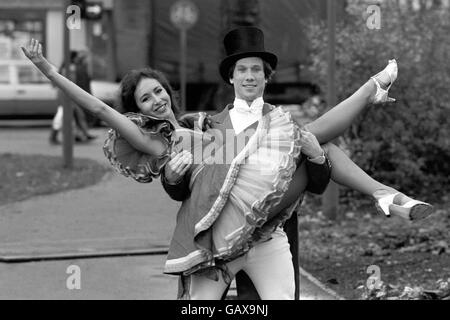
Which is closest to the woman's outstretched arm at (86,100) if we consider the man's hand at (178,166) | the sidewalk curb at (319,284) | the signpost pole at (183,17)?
the man's hand at (178,166)

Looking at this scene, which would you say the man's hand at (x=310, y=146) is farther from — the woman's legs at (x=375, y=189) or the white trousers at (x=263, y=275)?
the white trousers at (x=263, y=275)

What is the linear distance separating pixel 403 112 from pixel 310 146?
25.0 ft

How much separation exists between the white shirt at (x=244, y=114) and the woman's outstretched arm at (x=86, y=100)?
43cm

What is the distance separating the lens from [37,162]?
15336 millimetres

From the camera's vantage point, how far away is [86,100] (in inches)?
183

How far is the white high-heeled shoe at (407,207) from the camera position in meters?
4.46

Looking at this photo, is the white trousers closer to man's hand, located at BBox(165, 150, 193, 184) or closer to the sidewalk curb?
man's hand, located at BBox(165, 150, 193, 184)

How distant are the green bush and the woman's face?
23.1 ft

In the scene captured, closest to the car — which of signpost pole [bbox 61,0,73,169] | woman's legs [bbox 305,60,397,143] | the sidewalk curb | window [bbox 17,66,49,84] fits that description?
window [bbox 17,66,49,84]

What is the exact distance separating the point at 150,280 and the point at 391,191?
383 centimetres

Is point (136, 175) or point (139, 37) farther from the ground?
A: point (139, 37)

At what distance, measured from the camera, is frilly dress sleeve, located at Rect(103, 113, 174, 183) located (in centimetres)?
479
